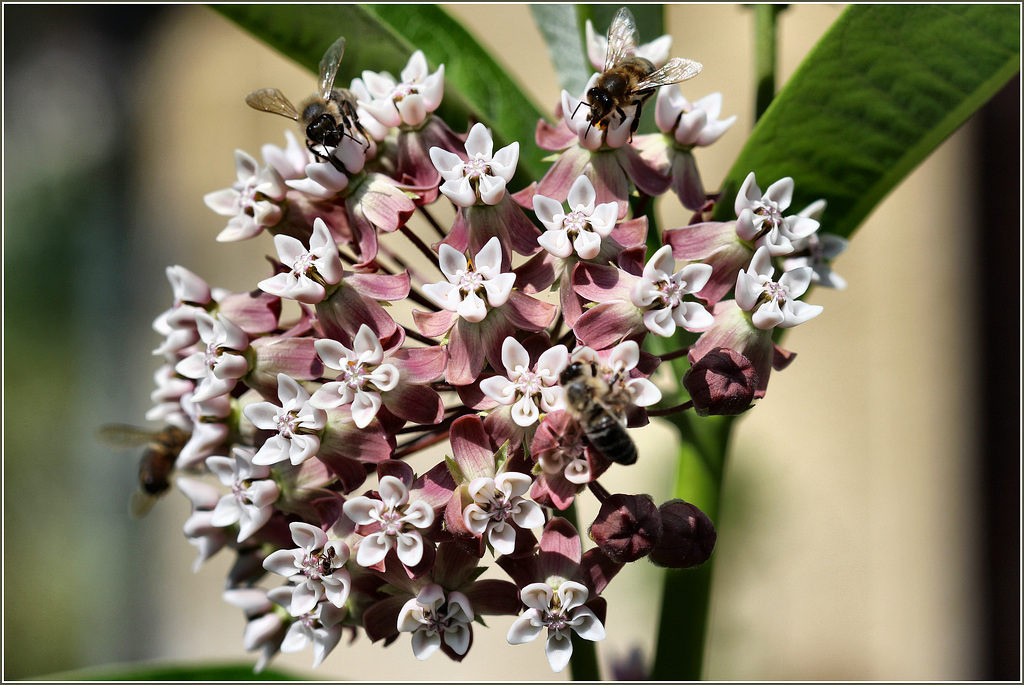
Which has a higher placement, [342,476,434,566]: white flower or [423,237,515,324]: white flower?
[423,237,515,324]: white flower

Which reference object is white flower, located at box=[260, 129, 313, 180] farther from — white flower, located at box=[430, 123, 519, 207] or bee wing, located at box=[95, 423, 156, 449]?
bee wing, located at box=[95, 423, 156, 449]

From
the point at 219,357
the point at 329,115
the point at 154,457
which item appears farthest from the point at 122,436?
the point at 329,115

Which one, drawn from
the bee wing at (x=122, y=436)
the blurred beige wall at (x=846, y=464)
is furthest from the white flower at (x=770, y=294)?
the blurred beige wall at (x=846, y=464)

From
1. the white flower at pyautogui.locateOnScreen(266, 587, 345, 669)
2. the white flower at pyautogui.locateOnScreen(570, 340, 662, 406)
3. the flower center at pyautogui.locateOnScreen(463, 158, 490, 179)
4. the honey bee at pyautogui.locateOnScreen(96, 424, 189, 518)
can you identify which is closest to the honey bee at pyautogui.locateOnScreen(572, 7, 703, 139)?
the flower center at pyautogui.locateOnScreen(463, 158, 490, 179)

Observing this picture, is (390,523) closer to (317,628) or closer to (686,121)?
(317,628)

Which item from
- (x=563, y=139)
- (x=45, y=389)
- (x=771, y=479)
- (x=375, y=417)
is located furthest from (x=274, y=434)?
(x=45, y=389)

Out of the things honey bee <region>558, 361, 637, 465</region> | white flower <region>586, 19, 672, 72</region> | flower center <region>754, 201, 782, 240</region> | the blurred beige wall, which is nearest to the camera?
honey bee <region>558, 361, 637, 465</region>
